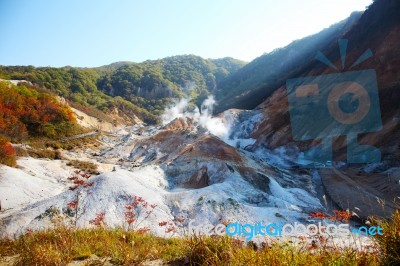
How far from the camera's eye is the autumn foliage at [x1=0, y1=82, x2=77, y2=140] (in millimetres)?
43844

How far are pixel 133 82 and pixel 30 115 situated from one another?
290 ft

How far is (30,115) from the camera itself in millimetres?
48406

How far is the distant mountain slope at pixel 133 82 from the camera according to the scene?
9480cm

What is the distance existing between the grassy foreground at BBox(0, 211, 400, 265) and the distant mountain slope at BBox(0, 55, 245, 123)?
274ft

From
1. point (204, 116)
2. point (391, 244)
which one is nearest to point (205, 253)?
point (391, 244)

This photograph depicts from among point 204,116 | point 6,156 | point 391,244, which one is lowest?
point 204,116

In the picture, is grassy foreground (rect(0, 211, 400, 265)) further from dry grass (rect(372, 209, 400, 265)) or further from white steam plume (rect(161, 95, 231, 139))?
white steam plume (rect(161, 95, 231, 139))

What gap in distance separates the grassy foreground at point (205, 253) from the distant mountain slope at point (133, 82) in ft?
274

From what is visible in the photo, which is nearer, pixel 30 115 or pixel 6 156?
pixel 6 156

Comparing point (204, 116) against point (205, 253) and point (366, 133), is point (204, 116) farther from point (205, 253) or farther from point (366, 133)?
point (205, 253)

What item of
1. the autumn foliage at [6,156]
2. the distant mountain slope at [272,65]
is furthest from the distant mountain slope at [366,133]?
the distant mountain slope at [272,65]

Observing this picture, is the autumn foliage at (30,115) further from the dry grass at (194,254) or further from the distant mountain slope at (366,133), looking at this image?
the dry grass at (194,254)

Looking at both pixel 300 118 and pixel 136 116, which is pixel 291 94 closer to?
pixel 300 118

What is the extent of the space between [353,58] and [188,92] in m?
108
